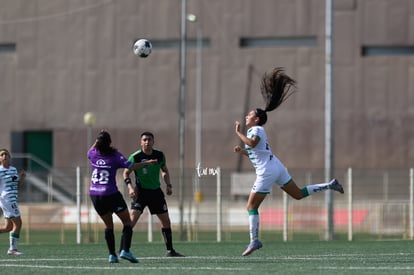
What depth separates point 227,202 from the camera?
42.8m

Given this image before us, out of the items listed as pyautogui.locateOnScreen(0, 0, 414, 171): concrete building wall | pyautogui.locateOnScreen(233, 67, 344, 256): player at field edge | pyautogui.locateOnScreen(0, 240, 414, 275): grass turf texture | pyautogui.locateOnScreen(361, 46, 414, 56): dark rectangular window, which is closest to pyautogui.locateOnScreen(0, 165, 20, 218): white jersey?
pyautogui.locateOnScreen(0, 240, 414, 275): grass turf texture

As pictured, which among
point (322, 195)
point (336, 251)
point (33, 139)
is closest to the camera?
point (336, 251)

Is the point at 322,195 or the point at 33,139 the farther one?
the point at 33,139

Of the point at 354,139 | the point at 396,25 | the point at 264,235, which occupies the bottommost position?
the point at 264,235

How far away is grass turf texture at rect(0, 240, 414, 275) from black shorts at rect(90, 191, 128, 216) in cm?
80

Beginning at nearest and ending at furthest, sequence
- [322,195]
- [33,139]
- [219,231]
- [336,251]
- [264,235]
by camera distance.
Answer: [336,251] → [219,231] → [264,235] → [322,195] → [33,139]

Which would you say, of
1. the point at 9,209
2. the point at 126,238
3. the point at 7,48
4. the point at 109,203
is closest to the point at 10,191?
the point at 9,209

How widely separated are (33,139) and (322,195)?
16748 mm

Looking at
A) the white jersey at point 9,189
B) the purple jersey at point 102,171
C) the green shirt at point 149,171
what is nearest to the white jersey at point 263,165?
the green shirt at point 149,171

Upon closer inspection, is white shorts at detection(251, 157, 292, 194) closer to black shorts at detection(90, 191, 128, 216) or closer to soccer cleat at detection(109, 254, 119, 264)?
black shorts at detection(90, 191, 128, 216)

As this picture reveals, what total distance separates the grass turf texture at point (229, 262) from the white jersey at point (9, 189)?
85 cm

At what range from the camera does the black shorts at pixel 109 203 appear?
17.5 meters

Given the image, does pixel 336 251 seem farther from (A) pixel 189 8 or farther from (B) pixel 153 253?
(A) pixel 189 8

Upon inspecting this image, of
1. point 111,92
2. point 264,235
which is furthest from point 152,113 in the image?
point 264,235
